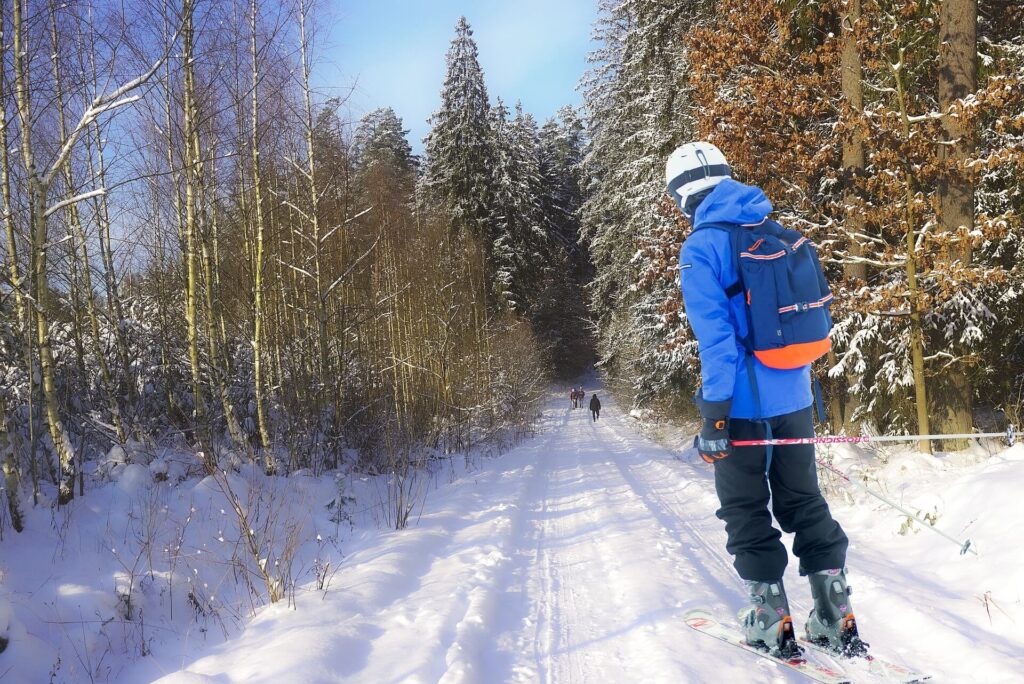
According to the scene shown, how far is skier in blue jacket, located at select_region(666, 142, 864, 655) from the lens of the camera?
267 cm

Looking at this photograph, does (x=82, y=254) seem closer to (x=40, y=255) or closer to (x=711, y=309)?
(x=40, y=255)

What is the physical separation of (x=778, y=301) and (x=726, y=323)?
0.85ft

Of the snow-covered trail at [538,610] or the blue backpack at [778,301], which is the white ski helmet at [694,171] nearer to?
the blue backpack at [778,301]

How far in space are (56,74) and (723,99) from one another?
9.18 meters

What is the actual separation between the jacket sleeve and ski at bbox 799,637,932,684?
4.39 ft

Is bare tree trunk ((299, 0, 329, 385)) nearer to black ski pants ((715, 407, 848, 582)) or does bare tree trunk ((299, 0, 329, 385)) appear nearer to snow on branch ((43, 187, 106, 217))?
snow on branch ((43, 187, 106, 217))

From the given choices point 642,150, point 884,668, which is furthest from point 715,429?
point 642,150

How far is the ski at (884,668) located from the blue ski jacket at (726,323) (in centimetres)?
117

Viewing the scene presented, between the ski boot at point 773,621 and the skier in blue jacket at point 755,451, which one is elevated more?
the skier in blue jacket at point 755,451

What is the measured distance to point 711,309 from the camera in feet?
8.70

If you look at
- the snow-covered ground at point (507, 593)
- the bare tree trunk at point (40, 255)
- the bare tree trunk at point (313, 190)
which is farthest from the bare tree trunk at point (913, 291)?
the bare tree trunk at point (40, 255)

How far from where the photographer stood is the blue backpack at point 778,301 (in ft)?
8.60

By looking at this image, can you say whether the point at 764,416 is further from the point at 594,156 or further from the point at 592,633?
the point at 594,156

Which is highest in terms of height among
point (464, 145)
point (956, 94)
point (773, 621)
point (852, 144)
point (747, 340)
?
point (464, 145)
